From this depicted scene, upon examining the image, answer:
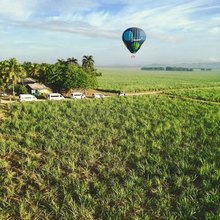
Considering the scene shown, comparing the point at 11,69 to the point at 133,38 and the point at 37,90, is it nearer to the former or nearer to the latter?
the point at 37,90

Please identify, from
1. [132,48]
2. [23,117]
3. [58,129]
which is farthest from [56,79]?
[58,129]

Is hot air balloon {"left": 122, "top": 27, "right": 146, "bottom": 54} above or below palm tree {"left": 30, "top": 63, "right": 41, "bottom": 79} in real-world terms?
above

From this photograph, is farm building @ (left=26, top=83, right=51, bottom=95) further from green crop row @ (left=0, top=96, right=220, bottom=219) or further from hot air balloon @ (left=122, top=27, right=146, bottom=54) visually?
hot air balloon @ (left=122, top=27, right=146, bottom=54)

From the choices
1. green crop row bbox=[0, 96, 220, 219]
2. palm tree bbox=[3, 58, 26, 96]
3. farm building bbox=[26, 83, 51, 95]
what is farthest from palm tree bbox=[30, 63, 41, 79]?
green crop row bbox=[0, 96, 220, 219]

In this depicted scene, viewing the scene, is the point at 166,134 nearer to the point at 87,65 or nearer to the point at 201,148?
the point at 201,148

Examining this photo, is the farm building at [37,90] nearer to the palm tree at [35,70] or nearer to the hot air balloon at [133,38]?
the palm tree at [35,70]
